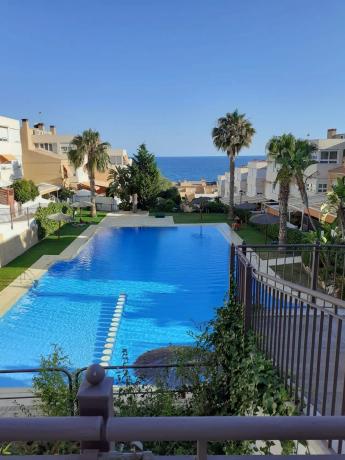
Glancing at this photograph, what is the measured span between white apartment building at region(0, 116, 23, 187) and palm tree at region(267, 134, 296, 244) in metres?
24.0

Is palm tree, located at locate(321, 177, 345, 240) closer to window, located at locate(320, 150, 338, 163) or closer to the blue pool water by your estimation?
the blue pool water

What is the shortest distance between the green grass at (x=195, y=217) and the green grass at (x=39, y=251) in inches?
336

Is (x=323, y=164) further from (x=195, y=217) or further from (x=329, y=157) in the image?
(x=195, y=217)

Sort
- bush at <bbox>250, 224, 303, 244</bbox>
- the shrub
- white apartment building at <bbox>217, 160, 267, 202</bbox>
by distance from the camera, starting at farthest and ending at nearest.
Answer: white apartment building at <bbox>217, 160, 267, 202</bbox> → bush at <bbox>250, 224, 303, 244</bbox> → the shrub

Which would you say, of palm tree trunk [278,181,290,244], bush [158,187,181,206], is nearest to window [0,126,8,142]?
bush [158,187,181,206]

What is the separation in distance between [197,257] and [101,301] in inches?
360

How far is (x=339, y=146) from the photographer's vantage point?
3509cm

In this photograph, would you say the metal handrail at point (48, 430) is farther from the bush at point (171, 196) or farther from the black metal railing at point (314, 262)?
the bush at point (171, 196)

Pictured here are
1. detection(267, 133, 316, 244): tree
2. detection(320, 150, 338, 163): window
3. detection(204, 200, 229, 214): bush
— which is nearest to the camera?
detection(267, 133, 316, 244): tree

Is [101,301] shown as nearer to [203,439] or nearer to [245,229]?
[203,439]

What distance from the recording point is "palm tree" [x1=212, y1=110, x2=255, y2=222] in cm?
3441

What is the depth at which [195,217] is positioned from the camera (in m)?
39.3

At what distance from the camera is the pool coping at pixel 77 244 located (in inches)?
665

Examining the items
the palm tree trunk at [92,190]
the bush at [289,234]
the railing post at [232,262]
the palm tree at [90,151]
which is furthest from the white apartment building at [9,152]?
the railing post at [232,262]
